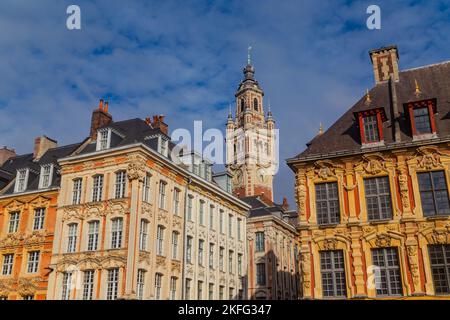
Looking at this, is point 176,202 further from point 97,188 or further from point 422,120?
point 422,120

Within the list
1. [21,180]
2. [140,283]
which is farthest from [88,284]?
[21,180]

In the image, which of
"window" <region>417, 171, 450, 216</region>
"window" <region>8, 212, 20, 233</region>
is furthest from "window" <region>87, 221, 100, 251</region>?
"window" <region>417, 171, 450, 216</region>

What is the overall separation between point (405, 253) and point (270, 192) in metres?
57.6

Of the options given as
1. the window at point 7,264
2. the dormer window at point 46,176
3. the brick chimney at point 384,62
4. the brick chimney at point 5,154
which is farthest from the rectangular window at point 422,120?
the brick chimney at point 5,154

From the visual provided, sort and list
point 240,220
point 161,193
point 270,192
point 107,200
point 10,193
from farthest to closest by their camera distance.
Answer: point 270,192
point 240,220
point 10,193
point 161,193
point 107,200

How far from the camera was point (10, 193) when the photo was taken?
3459 cm

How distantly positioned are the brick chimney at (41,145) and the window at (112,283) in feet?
52.2

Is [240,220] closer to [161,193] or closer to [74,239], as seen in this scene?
[161,193]

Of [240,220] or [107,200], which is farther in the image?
[240,220]

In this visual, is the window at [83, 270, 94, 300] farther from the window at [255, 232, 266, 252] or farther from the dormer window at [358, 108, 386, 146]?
the window at [255, 232, 266, 252]

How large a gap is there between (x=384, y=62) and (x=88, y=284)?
2312 centimetres

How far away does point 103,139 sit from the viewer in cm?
3169
